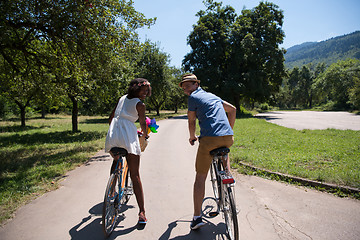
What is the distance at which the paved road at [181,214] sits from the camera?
279 cm

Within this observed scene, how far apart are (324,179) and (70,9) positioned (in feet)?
26.2

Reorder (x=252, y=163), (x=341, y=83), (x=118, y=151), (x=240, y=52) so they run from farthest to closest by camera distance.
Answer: (x=341, y=83), (x=240, y=52), (x=252, y=163), (x=118, y=151)

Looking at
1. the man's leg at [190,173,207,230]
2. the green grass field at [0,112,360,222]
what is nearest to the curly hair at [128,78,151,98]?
the man's leg at [190,173,207,230]

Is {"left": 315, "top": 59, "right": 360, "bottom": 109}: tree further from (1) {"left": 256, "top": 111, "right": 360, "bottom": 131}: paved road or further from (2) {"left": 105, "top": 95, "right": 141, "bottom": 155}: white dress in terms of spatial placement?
(2) {"left": 105, "top": 95, "right": 141, "bottom": 155}: white dress

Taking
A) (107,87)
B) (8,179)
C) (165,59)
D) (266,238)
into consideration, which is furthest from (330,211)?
(165,59)

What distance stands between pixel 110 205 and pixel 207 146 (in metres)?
1.49

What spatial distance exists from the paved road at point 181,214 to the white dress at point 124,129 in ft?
3.77

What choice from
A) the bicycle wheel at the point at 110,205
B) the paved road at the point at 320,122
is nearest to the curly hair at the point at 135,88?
the bicycle wheel at the point at 110,205

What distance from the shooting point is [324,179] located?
4434mm

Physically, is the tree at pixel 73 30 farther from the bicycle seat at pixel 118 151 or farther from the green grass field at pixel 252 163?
the bicycle seat at pixel 118 151

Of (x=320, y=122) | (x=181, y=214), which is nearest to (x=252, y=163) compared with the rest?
(x=181, y=214)

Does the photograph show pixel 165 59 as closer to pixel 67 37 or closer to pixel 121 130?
pixel 67 37

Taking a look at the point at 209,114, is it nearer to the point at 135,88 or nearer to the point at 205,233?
the point at 135,88

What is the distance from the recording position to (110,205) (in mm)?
2756
